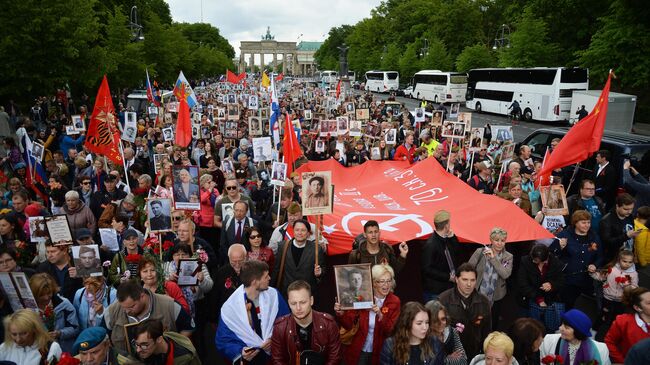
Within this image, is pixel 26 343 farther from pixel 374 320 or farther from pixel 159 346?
pixel 374 320

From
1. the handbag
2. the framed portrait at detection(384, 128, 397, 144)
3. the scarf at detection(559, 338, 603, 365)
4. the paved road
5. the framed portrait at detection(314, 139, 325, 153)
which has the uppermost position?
the framed portrait at detection(384, 128, 397, 144)

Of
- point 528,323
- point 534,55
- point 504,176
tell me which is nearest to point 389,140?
point 504,176

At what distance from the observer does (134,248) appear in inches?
243

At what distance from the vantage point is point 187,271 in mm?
5629

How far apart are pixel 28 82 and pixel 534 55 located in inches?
1300

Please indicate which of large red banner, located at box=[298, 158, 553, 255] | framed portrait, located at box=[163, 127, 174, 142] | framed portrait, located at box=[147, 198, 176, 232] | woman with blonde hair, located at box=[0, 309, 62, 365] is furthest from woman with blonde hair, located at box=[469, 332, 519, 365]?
framed portrait, located at box=[163, 127, 174, 142]

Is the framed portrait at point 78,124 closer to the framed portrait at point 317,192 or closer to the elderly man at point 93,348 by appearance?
the framed portrait at point 317,192

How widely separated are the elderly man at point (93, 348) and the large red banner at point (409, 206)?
3.51m

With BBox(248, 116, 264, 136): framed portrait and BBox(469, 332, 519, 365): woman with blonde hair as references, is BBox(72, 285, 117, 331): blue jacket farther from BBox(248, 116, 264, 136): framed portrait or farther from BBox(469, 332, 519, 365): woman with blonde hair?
BBox(248, 116, 264, 136): framed portrait

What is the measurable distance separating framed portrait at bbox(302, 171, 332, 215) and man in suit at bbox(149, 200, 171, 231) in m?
1.85

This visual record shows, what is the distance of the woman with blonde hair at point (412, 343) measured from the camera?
13.8ft

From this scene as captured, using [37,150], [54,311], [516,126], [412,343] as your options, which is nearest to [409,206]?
[412,343]

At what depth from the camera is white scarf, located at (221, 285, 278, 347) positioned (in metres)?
4.53

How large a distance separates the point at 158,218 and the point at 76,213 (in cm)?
191
